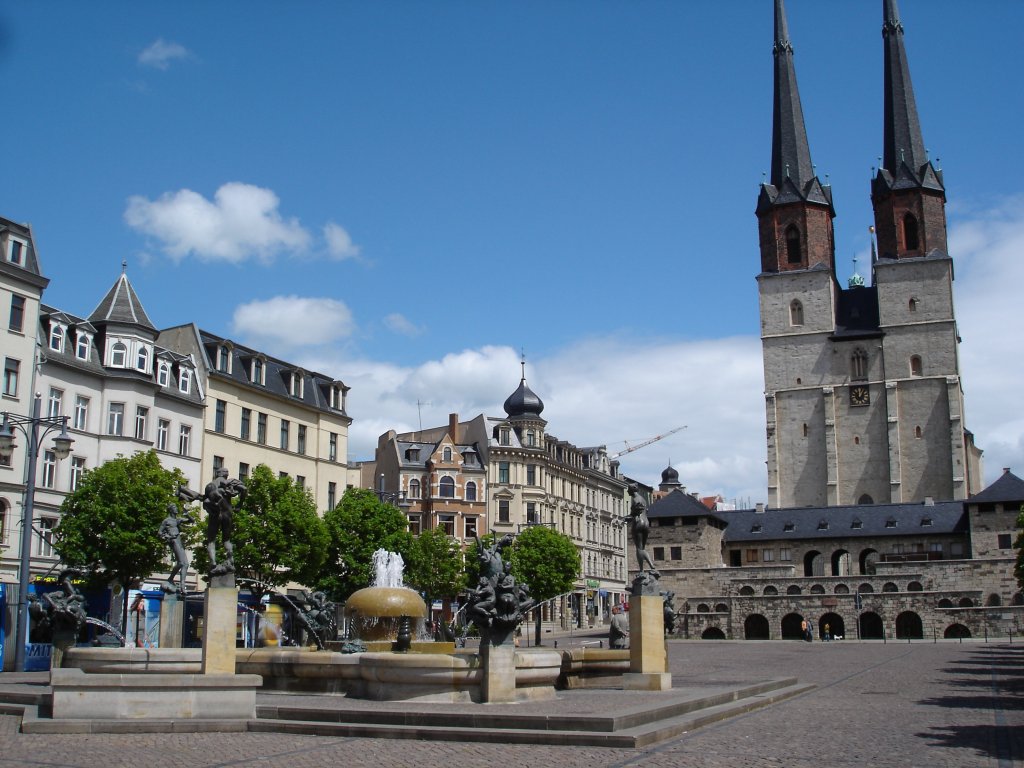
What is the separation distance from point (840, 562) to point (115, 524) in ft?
243

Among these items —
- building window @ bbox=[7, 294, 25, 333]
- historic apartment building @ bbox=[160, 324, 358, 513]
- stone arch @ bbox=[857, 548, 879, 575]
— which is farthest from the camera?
stone arch @ bbox=[857, 548, 879, 575]

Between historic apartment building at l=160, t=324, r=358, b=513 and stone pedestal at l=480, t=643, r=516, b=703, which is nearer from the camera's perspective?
stone pedestal at l=480, t=643, r=516, b=703

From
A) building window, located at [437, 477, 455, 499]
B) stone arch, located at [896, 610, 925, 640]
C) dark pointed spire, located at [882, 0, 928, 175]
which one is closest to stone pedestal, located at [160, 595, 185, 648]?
building window, located at [437, 477, 455, 499]

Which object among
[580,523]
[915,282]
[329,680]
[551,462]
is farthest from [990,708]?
[915,282]

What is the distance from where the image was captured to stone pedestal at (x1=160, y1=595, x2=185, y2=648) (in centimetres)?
2256

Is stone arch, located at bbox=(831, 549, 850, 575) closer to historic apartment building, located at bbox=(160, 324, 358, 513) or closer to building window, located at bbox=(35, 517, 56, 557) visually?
historic apartment building, located at bbox=(160, 324, 358, 513)

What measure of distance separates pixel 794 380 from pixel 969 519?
2626 cm

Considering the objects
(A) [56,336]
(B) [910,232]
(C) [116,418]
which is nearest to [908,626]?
(B) [910,232]

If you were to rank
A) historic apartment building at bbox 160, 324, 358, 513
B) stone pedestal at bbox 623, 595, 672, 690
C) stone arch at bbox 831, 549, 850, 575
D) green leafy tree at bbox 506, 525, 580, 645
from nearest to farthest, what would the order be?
stone pedestal at bbox 623, 595, 672, 690 → historic apartment building at bbox 160, 324, 358, 513 → green leafy tree at bbox 506, 525, 580, 645 → stone arch at bbox 831, 549, 850, 575

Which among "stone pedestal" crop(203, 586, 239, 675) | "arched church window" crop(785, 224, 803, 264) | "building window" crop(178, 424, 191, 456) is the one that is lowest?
"stone pedestal" crop(203, 586, 239, 675)

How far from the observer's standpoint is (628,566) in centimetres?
10475

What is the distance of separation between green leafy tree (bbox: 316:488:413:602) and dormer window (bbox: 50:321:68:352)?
16.1 metres

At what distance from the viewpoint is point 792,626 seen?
271 ft

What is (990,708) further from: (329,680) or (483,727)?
(329,680)
